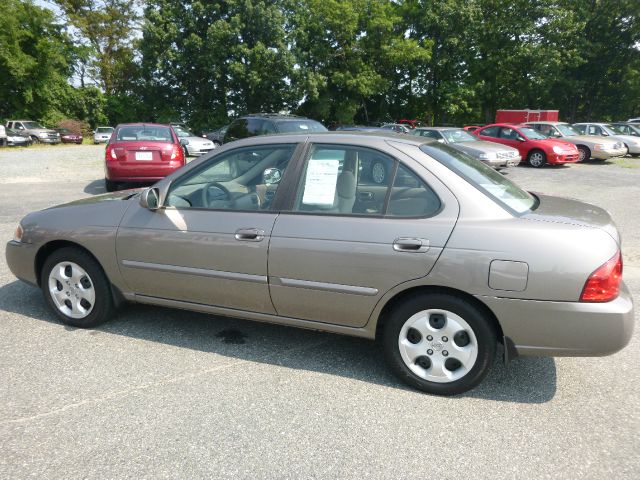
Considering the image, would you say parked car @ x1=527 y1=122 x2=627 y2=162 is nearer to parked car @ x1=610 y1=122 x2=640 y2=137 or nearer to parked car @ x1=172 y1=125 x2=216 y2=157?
parked car @ x1=610 y1=122 x2=640 y2=137

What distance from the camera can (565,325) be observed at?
2676 millimetres

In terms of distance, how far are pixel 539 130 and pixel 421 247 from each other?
59.9ft

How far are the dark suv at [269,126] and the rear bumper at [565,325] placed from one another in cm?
864

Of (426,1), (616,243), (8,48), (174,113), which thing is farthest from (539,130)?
(8,48)

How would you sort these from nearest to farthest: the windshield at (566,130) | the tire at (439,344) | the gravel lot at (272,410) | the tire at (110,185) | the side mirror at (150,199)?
the gravel lot at (272,410), the tire at (439,344), the side mirror at (150,199), the tire at (110,185), the windshield at (566,130)

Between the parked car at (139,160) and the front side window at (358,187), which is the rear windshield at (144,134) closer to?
the parked car at (139,160)

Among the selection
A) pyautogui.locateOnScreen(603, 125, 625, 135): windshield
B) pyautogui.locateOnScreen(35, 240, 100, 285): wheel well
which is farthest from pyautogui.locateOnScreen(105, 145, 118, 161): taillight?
pyautogui.locateOnScreen(603, 125, 625, 135): windshield

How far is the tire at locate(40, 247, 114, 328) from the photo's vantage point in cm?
383

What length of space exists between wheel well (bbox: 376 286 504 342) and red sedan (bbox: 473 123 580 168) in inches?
612

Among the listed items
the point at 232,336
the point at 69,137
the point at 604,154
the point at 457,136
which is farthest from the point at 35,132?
the point at 232,336

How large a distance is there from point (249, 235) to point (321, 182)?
1.98 ft

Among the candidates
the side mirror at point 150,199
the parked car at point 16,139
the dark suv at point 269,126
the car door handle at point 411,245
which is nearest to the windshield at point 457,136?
the dark suv at point 269,126

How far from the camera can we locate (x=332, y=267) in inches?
121

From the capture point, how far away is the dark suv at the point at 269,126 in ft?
38.0
